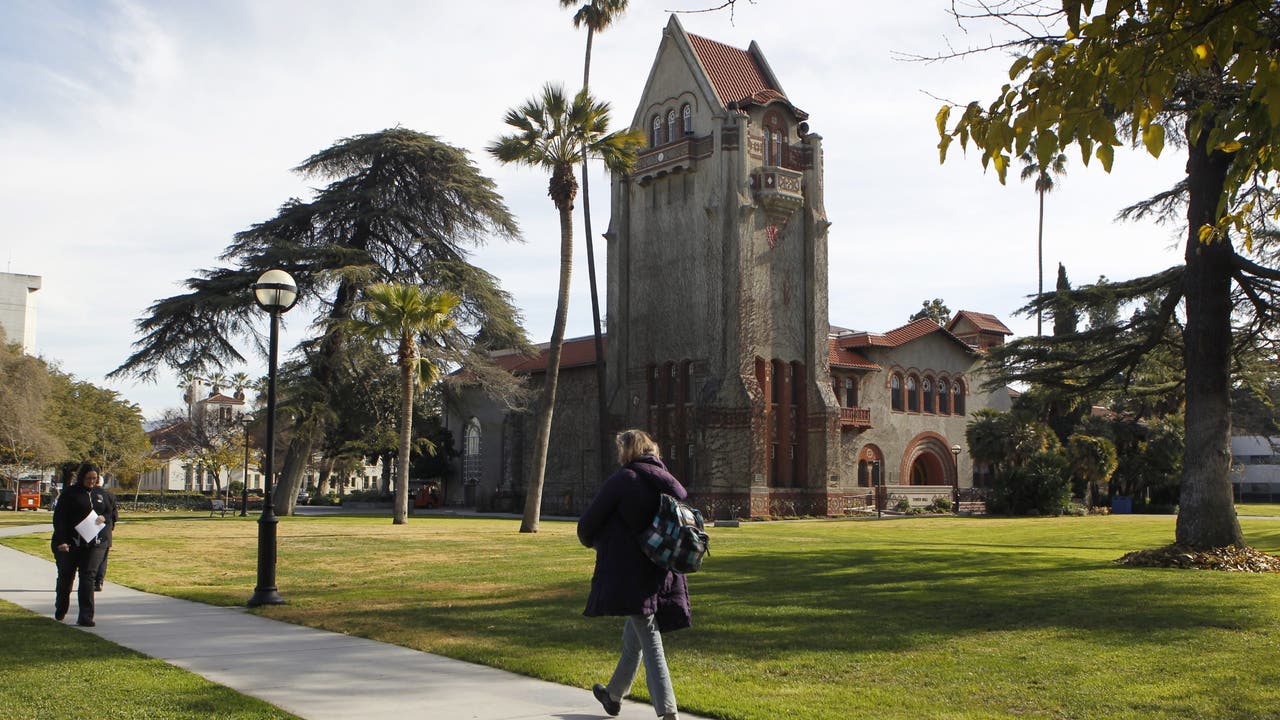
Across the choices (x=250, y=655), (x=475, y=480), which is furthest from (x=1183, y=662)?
(x=475, y=480)

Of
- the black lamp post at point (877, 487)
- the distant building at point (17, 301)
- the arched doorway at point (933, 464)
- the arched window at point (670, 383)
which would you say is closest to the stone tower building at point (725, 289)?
the arched window at point (670, 383)

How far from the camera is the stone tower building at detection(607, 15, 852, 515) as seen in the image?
43312 mm

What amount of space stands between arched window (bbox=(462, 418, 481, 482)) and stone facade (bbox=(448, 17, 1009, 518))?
8652mm

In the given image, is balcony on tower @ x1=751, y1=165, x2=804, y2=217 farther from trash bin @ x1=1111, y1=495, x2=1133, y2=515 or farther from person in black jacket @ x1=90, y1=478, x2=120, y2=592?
person in black jacket @ x1=90, y1=478, x2=120, y2=592

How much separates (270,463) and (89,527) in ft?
9.52

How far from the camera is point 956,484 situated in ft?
180

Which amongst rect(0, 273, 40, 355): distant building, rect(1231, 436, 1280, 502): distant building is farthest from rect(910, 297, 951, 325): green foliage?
rect(0, 273, 40, 355): distant building

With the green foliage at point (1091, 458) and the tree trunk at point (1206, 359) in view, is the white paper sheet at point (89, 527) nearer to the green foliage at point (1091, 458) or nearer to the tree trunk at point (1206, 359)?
the tree trunk at point (1206, 359)

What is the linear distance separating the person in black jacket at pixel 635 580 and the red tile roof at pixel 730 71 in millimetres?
39719

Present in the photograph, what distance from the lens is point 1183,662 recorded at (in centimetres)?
866

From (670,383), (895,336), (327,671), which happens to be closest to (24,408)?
(670,383)

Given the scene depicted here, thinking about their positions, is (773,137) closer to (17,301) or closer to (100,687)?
(100,687)

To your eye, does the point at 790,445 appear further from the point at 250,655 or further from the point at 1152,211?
the point at 250,655

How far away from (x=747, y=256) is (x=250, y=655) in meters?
35.7
